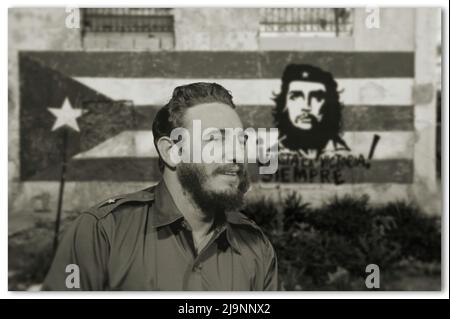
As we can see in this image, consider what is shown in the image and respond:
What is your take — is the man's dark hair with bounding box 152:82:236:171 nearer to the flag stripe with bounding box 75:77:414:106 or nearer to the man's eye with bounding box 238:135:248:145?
the flag stripe with bounding box 75:77:414:106

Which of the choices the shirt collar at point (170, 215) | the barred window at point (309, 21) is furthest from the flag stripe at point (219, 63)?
the shirt collar at point (170, 215)

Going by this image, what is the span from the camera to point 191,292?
5.06 meters

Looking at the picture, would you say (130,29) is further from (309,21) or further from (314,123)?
(314,123)

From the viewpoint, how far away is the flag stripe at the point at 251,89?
5195mm

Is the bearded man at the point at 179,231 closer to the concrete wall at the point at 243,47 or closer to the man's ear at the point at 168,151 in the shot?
the man's ear at the point at 168,151

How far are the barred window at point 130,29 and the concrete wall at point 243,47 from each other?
8 cm

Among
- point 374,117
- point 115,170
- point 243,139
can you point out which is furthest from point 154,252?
point 374,117

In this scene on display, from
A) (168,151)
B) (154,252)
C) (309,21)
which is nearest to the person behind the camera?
(154,252)

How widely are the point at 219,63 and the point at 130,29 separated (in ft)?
2.39

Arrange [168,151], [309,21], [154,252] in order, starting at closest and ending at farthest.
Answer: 1. [154,252]
2. [168,151]
3. [309,21]

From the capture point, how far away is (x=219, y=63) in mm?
5195

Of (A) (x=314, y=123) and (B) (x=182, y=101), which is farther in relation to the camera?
(A) (x=314, y=123)

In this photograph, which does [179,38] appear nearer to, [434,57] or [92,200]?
[92,200]

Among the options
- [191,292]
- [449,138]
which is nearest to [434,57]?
[449,138]
